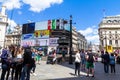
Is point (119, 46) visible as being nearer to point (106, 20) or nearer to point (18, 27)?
point (106, 20)

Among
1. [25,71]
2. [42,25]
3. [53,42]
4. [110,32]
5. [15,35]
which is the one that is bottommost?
[25,71]

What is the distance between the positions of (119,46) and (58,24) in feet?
147

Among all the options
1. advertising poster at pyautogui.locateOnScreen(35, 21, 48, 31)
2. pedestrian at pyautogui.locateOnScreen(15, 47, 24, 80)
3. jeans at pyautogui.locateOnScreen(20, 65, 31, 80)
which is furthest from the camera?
advertising poster at pyautogui.locateOnScreen(35, 21, 48, 31)

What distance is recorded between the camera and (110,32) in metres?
99.5

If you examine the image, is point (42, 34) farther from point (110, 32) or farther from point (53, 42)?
point (110, 32)

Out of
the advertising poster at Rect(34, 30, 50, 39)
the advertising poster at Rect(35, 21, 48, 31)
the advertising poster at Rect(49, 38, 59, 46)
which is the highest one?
the advertising poster at Rect(35, 21, 48, 31)

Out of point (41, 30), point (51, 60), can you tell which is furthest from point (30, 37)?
point (51, 60)

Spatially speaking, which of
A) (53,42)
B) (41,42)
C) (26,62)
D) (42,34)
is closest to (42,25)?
(42,34)

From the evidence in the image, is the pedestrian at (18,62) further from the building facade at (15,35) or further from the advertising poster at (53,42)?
the building facade at (15,35)

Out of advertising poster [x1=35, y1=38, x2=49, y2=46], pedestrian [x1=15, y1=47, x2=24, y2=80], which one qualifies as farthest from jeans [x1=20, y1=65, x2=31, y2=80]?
advertising poster [x1=35, y1=38, x2=49, y2=46]

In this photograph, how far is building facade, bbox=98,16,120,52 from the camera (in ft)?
317

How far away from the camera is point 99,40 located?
102m

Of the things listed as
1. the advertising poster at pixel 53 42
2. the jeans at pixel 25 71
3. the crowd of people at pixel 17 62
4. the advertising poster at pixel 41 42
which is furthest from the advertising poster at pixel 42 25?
the jeans at pixel 25 71

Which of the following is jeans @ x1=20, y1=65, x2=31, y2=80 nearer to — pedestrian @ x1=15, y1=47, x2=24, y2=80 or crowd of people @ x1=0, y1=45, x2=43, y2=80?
crowd of people @ x1=0, y1=45, x2=43, y2=80
